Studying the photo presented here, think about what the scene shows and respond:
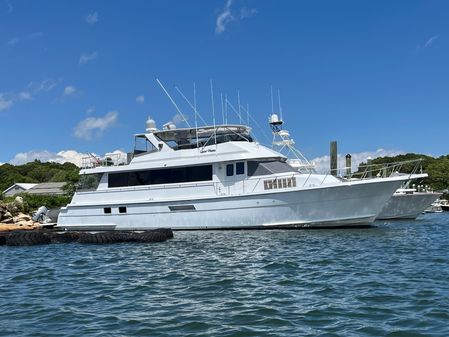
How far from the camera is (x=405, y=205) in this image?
29.5m

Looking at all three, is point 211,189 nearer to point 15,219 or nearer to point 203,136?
point 203,136

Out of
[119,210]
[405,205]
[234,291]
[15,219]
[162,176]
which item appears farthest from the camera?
[15,219]

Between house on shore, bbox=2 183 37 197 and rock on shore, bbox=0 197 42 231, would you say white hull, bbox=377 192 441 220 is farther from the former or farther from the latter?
house on shore, bbox=2 183 37 197

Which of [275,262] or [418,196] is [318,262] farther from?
[418,196]

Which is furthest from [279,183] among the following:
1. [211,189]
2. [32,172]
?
[32,172]

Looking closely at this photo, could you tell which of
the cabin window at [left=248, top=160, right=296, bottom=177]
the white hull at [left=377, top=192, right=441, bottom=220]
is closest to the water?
the cabin window at [left=248, top=160, right=296, bottom=177]

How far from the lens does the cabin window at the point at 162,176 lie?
2208 cm

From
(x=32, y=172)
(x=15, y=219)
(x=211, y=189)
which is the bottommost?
(x=15, y=219)

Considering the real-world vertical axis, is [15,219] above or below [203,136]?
below

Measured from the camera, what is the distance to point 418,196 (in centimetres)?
2938

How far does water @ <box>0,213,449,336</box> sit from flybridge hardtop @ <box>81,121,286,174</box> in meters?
7.08

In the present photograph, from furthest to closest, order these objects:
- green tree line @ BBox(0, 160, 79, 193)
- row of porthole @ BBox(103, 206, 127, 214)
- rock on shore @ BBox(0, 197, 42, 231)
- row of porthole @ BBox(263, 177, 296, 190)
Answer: green tree line @ BBox(0, 160, 79, 193), rock on shore @ BBox(0, 197, 42, 231), row of porthole @ BBox(103, 206, 127, 214), row of porthole @ BBox(263, 177, 296, 190)

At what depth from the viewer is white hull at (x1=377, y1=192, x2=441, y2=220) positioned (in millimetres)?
29234

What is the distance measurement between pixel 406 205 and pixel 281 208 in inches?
497
